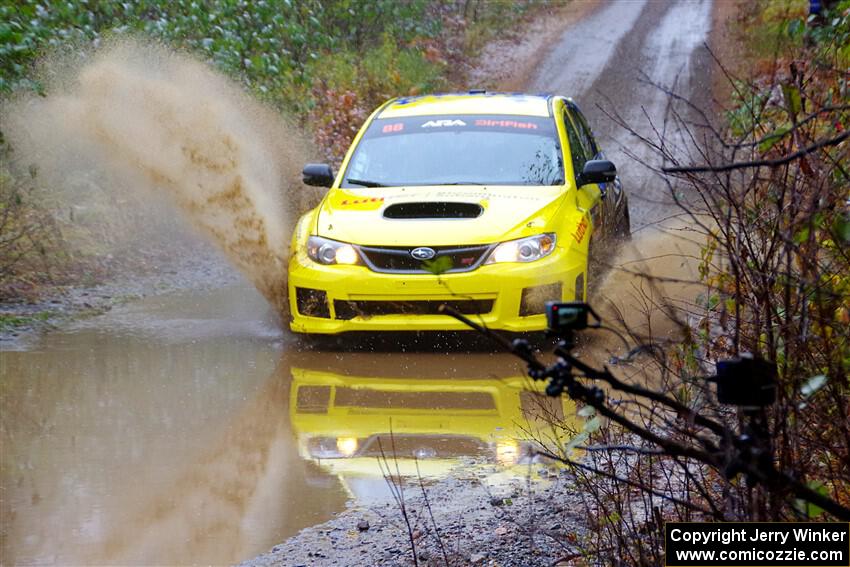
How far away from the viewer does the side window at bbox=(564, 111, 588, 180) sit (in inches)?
410

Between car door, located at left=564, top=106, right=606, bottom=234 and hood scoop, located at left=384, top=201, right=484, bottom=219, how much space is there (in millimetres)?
1019

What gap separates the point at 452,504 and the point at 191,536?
120cm

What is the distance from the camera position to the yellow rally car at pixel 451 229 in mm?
8883

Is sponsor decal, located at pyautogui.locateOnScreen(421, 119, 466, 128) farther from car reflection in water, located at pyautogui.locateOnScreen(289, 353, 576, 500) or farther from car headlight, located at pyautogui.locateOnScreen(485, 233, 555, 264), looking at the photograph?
car reflection in water, located at pyautogui.locateOnScreen(289, 353, 576, 500)

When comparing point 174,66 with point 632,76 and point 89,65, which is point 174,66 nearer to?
point 89,65

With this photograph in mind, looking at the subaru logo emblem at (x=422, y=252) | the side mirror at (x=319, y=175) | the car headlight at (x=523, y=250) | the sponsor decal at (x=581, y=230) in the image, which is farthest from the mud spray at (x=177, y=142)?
the sponsor decal at (x=581, y=230)

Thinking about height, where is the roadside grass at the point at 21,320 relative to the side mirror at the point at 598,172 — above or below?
below

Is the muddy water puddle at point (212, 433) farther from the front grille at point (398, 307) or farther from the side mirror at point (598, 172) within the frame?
the side mirror at point (598, 172)

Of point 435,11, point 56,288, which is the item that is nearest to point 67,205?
point 56,288

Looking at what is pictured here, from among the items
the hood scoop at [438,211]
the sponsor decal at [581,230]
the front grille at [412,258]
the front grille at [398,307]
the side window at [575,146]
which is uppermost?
the side window at [575,146]

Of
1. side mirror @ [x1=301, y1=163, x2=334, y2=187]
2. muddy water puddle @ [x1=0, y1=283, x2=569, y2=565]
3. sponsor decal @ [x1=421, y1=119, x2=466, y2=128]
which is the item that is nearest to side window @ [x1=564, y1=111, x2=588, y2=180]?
sponsor decal @ [x1=421, y1=119, x2=466, y2=128]

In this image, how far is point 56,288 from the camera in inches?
460

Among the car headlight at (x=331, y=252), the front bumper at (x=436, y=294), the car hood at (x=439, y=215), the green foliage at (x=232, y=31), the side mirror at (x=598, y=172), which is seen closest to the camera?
the front bumper at (x=436, y=294)

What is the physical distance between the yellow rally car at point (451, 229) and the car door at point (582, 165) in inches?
1.2
